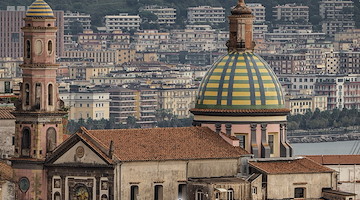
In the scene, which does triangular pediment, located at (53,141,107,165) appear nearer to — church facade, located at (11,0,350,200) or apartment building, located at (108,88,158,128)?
church facade, located at (11,0,350,200)

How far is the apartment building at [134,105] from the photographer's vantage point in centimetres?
14938

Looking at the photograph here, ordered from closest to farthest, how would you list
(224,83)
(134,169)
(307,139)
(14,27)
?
1. (134,169)
2. (224,83)
3. (307,139)
4. (14,27)

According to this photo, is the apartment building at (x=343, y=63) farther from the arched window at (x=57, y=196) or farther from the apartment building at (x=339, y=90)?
the arched window at (x=57, y=196)

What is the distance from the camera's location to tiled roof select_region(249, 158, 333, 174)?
46.7 metres

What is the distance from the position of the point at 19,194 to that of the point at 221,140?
4.36 meters

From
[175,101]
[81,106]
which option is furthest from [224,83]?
[175,101]

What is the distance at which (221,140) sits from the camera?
1880 inches

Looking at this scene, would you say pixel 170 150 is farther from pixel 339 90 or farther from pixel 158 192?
pixel 339 90

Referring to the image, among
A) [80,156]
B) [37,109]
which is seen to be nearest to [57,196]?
[80,156]

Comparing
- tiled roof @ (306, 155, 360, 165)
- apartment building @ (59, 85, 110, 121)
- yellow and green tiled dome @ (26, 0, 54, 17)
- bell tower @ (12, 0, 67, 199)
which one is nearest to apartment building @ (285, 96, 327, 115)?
apartment building @ (59, 85, 110, 121)

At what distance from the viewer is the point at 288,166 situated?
155 ft

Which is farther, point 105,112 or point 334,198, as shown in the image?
point 105,112

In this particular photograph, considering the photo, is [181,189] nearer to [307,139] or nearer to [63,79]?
[307,139]

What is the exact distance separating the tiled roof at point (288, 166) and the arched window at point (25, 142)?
4.49 m
